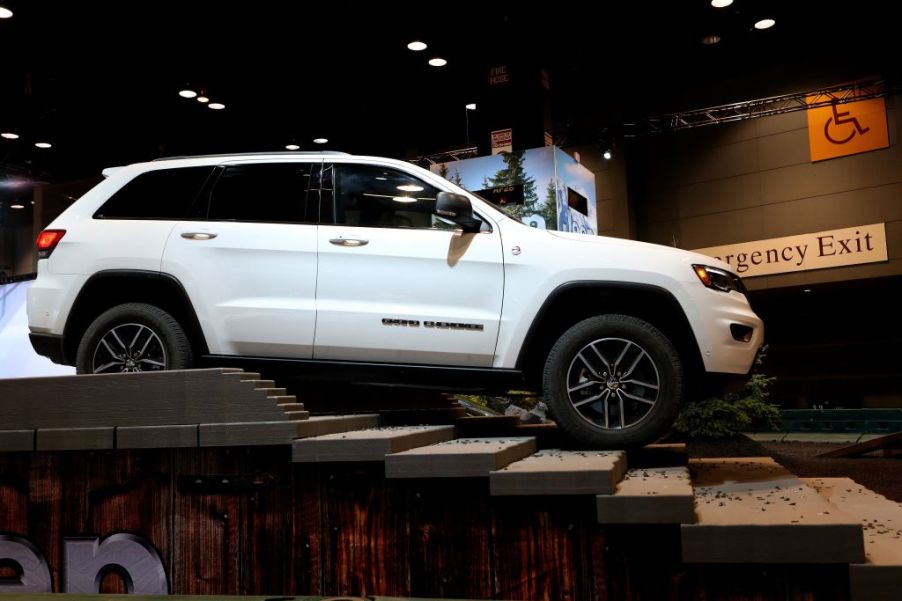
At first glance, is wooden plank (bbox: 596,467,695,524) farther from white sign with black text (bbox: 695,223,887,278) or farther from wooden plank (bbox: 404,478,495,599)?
white sign with black text (bbox: 695,223,887,278)

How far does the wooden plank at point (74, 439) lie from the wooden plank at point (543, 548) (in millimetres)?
1855

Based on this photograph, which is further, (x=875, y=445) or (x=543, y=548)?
(x=875, y=445)

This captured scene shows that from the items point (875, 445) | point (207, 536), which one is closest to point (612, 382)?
point (207, 536)

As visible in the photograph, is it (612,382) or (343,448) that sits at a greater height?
A: (612,382)

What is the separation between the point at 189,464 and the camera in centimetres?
356

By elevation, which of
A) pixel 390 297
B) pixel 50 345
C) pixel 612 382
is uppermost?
pixel 390 297

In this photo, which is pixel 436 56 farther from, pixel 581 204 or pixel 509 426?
pixel 509 426

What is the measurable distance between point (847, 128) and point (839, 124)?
0.17 metres

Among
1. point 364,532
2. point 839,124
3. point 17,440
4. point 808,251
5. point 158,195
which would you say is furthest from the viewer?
point 808,251

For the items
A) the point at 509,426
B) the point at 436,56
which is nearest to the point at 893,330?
the point at 436,56

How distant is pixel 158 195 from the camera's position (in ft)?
15.1

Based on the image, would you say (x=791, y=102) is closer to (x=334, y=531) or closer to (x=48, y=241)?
(x=48, y=241)

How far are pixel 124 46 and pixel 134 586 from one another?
1000 centimetres

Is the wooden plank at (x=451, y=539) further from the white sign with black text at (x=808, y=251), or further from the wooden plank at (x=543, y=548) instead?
the white sign with black text at (x=808, y=251)
